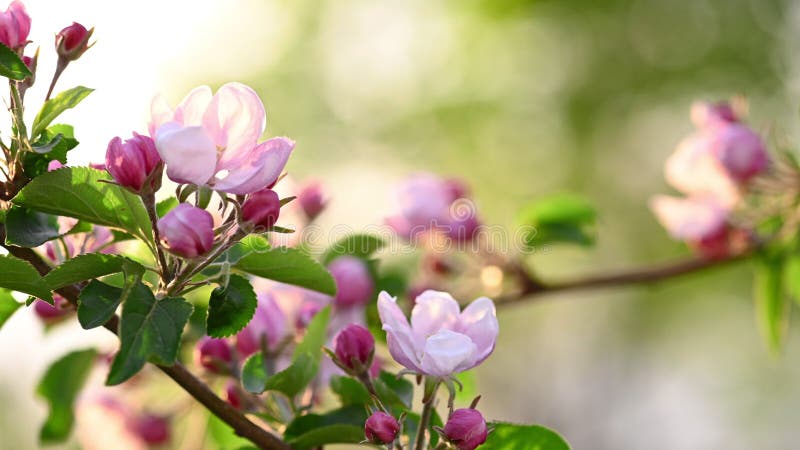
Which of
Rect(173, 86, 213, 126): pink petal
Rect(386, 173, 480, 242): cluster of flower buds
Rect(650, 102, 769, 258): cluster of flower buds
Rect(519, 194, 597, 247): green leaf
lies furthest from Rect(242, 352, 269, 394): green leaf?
Rect(650, 102, 769, 258): cluster of flower buds

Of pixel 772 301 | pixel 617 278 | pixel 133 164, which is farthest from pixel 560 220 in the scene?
pixel 133 164

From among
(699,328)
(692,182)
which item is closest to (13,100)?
(692,182)

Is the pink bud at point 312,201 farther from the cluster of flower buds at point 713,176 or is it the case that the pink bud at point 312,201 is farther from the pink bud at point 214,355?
the cluster of flower buds at point 713,176

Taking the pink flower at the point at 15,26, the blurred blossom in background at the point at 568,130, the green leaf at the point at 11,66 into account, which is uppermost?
the pink flower at the point at 15,26

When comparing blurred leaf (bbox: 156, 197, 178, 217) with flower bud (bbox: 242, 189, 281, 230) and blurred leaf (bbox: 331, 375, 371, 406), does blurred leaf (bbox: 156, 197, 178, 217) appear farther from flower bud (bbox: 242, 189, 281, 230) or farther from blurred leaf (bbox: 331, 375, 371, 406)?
blurred leaf (bbox: 331, 375, 371, 406)

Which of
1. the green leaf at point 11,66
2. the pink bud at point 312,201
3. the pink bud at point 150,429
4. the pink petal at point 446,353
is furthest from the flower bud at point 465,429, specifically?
the pink bud at point 150,429

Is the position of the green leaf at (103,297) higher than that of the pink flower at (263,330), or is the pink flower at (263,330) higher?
the green leaf at (103,297)
